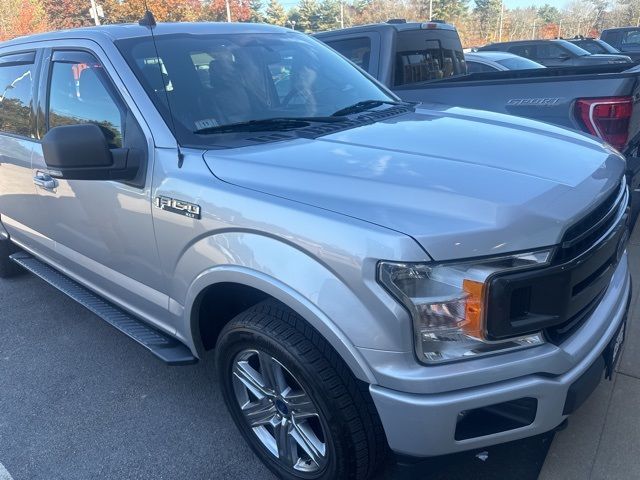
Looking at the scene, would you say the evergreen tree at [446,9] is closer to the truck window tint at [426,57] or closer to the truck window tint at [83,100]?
the truck window tint at [426,57]

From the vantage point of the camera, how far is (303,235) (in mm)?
1858

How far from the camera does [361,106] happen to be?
3064mm

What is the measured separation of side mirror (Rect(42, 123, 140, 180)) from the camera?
2307 mm

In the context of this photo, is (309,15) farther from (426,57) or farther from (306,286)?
(306,286)

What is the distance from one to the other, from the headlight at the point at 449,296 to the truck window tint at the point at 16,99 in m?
2.89

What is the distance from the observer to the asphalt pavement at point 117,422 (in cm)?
246

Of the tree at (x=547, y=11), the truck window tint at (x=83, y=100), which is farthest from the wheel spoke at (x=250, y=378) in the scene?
the tree at (x=547, y=11)

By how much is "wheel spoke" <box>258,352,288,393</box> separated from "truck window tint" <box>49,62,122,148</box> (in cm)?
129

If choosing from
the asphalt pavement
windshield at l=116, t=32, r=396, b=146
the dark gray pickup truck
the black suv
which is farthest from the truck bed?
the black suv

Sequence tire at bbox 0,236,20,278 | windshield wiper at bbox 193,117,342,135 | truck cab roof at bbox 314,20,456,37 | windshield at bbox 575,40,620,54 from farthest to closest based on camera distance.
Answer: windshield at bbox 575,40,620,54 < truck cab roof at bbox 314,20,456,37 < tire at bbox 0,236,20,278 < windshield wiper at bbox 193,117,342,135

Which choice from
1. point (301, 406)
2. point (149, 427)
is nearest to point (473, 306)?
point (301, 406)

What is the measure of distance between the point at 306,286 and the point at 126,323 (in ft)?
4.96

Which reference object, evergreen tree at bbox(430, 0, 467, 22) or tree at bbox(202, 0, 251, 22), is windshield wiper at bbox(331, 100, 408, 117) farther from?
evergreen tree at bbox(430, 0, 467, 22)

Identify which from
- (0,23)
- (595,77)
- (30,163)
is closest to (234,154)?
(30,163)
